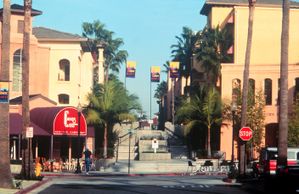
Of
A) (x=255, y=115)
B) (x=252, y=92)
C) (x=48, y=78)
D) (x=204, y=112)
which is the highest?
(x=48, y=78)

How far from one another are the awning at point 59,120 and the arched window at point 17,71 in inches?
335

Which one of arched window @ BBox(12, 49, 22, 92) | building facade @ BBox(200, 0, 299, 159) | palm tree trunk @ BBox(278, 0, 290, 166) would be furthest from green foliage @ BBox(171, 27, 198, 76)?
palm tree trunk @ BBox(278, 0, 290, 166)

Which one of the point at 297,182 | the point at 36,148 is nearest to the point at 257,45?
the point at 36,148

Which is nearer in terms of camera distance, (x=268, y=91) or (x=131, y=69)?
(x=268, y=91)

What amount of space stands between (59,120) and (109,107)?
10.2 m

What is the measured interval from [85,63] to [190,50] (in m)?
14.5

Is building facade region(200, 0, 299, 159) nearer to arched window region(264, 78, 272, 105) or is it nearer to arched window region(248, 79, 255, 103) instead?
arched window region(264, 78, 272, 105)

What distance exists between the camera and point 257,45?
69500mm

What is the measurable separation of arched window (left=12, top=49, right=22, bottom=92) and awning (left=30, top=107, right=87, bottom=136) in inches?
335

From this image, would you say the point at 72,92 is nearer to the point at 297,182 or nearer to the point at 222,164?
the point at 222,164

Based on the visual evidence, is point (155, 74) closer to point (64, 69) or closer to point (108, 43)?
point (108, 43)

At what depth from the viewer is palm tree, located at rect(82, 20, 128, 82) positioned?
106 m

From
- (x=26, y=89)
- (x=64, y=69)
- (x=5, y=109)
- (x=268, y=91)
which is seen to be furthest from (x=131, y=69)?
(x=5, y=109)

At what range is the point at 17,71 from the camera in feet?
189
